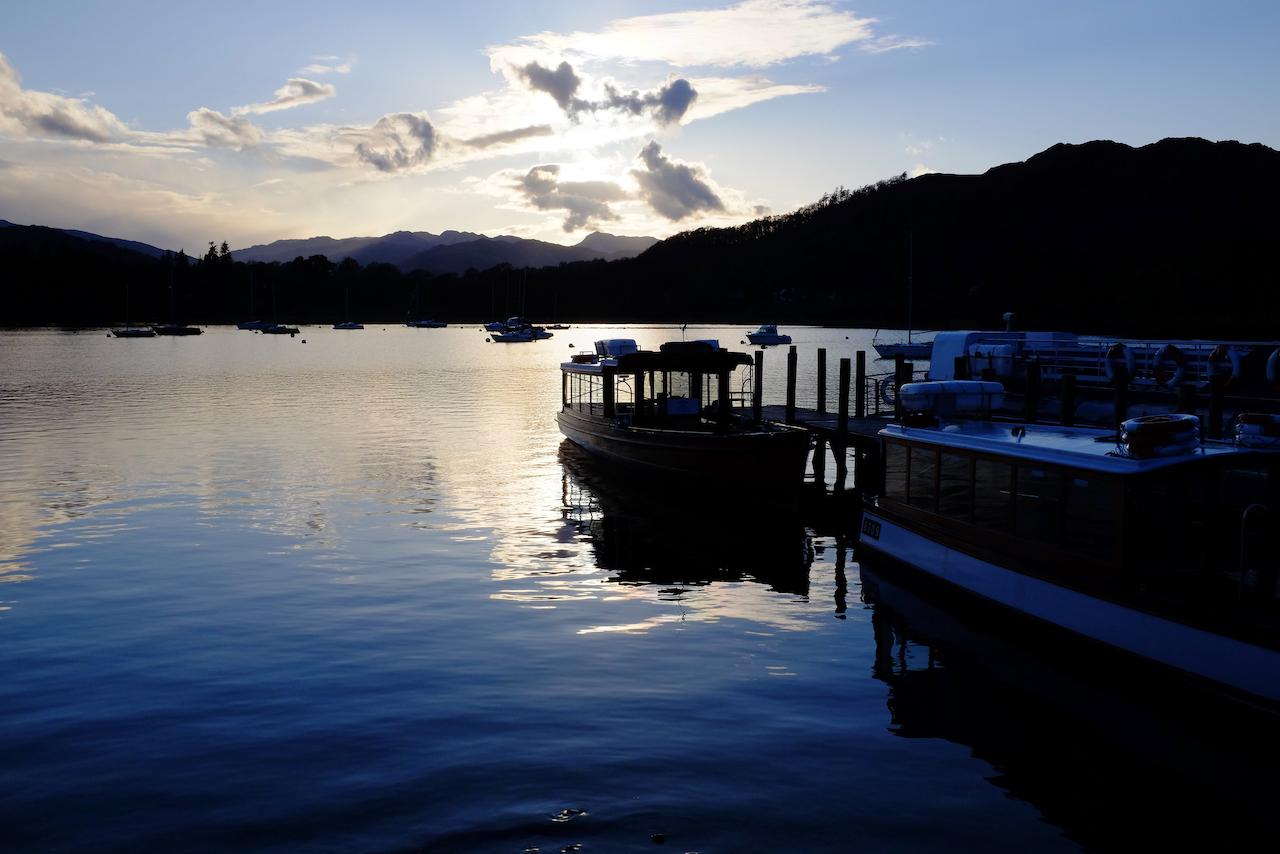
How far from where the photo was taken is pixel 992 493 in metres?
18.8

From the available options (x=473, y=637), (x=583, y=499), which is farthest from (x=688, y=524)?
(x=473, y=637)

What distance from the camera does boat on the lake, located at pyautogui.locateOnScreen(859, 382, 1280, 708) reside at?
45.2 ft

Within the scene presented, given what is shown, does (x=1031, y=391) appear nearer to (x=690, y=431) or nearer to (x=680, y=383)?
(x=690, y=431)

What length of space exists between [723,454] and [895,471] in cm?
912

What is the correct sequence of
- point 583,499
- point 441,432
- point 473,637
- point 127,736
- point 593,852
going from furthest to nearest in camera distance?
point 441,432
point 583,499
point 473,637
point 127,736
point 593,852

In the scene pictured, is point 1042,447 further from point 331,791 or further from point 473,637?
point 331,791

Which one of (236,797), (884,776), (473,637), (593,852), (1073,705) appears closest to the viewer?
(593,852)

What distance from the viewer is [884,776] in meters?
12.4

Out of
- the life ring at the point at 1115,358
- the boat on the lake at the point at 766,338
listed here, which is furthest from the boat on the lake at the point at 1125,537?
the boat on the lake at the point at 766,338

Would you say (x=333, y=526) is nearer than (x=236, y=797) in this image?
No

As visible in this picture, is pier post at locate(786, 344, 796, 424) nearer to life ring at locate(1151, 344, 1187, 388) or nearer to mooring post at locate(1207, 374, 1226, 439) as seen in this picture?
life ring at locate(1151, 344, 1187, 388)

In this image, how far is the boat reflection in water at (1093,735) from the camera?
11.8m

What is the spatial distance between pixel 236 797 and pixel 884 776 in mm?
7681

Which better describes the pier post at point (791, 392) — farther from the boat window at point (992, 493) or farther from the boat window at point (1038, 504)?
the boat window at point (1038, 504)
